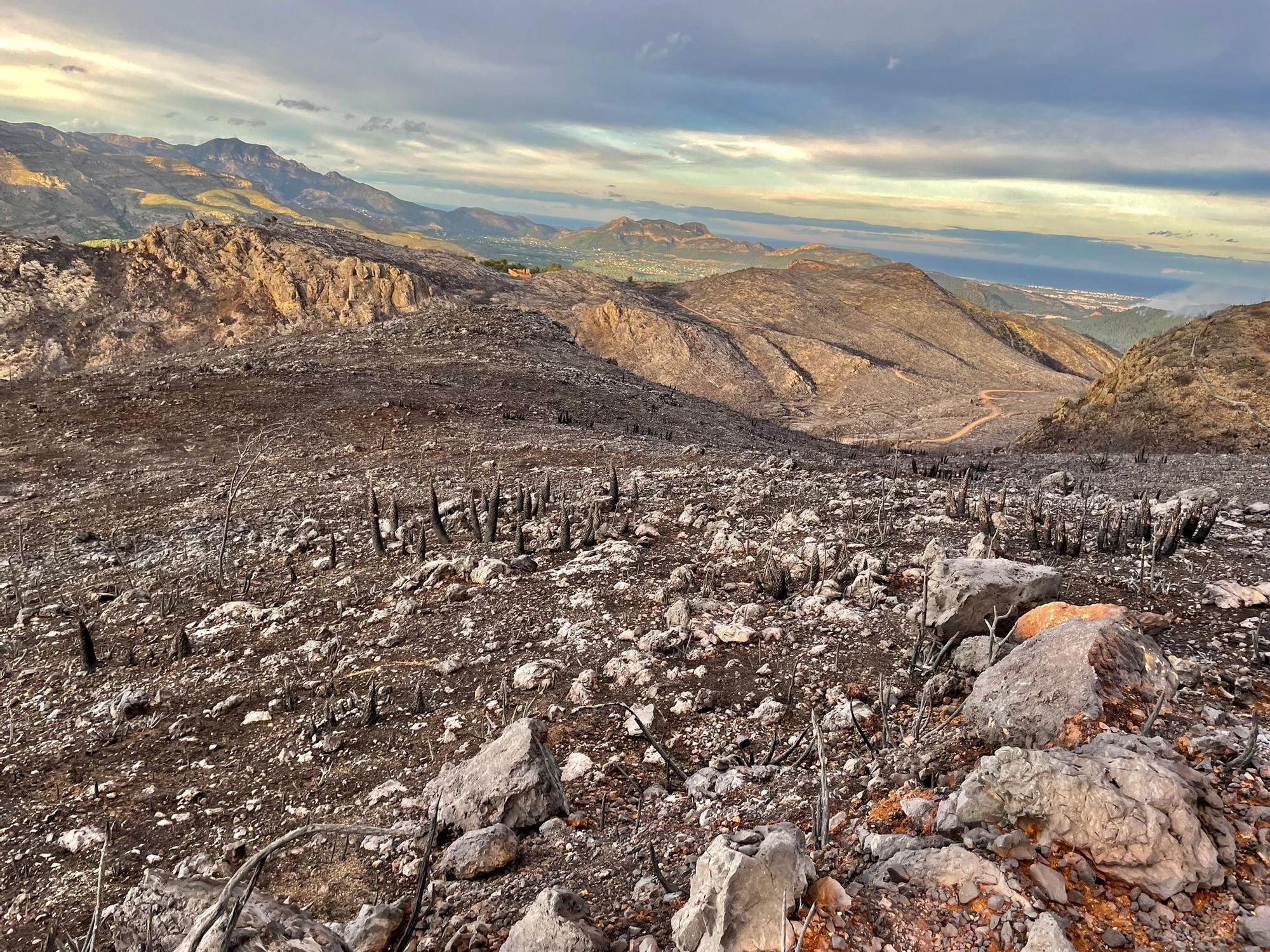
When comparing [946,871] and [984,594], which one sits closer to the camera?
[946,871]

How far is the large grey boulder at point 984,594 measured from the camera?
713 centimetres

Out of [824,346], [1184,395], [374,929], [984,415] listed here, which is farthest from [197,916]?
→ [824,346]

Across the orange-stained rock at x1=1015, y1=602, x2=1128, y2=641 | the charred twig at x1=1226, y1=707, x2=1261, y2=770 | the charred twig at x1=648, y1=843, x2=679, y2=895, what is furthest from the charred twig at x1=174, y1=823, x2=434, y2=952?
the orange-stained rock at x1=1015, y1=602, x2=1128, y2=641

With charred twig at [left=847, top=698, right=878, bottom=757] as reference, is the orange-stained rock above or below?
above

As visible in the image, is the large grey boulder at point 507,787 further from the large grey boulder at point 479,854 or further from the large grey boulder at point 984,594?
the large grey boulder at point 984,594

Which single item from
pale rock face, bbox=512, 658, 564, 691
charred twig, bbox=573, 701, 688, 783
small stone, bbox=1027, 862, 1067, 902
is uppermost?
small stone, bbox=1027, 862, 1067, 902

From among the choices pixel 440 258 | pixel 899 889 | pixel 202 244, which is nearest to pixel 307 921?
pixel 899 889

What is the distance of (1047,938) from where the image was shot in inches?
115

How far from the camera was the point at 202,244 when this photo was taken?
43.2 meters

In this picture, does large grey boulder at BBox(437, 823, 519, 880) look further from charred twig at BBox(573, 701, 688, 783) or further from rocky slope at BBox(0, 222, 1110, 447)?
rocky slope at BBox(0, 222, 1110, 447)

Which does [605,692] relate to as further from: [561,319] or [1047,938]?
[561,319]

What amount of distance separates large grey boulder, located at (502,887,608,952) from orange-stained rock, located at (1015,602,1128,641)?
15.4ft

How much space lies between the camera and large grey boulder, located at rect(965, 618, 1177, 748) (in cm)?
449

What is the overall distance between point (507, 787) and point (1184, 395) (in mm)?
35481
